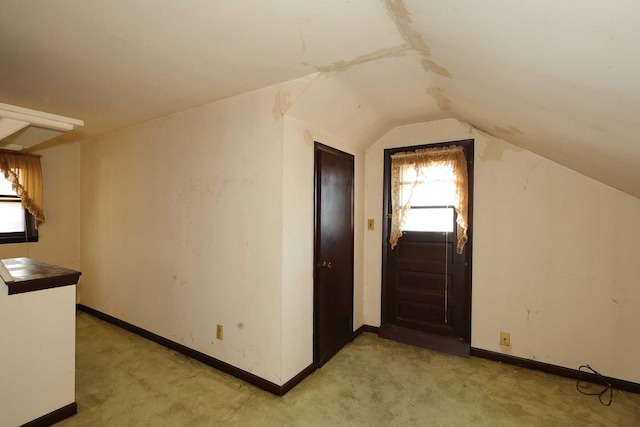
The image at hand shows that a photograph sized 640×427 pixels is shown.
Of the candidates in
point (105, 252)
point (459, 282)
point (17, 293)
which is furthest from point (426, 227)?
point (105, 252)

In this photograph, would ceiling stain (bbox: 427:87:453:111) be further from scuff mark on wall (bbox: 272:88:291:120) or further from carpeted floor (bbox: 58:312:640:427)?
carpeted floor (bbox: 58:312:640:427)

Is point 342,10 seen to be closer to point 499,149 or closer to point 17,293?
point 499,149

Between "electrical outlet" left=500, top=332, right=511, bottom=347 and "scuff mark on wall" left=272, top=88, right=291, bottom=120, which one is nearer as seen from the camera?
"scuff mark on wall" left=272, top=88, right=291, bottom=120

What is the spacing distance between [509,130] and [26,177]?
17.7 ft

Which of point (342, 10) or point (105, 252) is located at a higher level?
point (342, 10)

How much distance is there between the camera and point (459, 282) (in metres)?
3.17

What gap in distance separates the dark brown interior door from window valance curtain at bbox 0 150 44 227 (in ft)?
12.3

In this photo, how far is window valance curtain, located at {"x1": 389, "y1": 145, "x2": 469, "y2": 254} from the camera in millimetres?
3102

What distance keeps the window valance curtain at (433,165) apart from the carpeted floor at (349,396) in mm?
1221

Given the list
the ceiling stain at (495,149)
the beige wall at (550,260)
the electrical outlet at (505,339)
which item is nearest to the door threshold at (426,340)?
the beige wall at (550,260)

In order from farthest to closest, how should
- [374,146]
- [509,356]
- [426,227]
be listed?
[374,146] → [426,227] → [509,356]

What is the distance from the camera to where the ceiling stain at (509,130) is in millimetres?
2380

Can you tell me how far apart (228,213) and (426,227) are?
2126 millimetres

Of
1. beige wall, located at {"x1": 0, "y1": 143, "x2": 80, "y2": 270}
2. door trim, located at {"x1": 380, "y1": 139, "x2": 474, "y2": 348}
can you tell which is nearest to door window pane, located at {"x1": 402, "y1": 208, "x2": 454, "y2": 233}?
door trim, located at {"x1": 380, "y1": 139, "x2": 474, "y2": 348}
